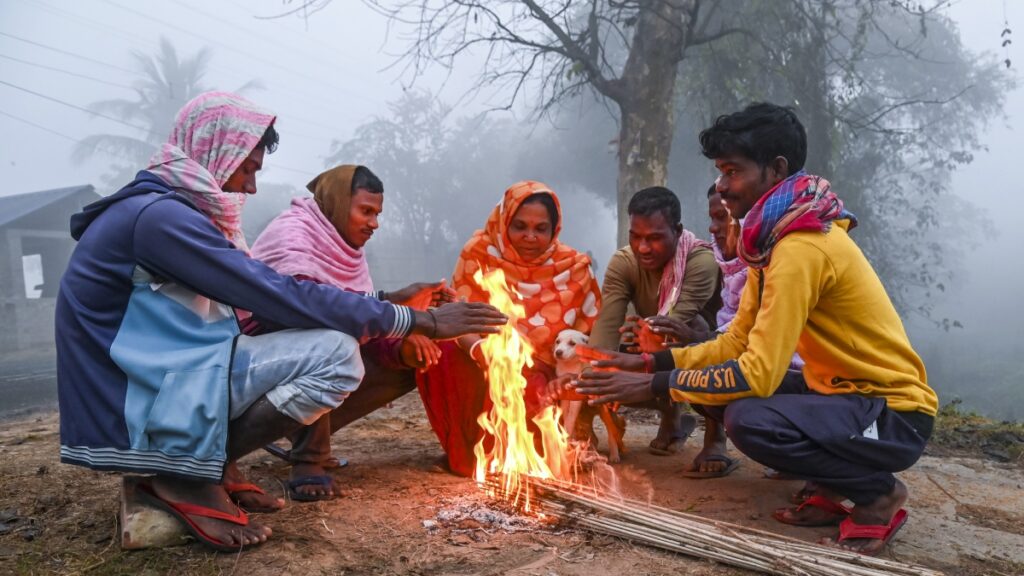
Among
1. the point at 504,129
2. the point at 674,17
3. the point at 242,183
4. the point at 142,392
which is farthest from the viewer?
the point at 504,129

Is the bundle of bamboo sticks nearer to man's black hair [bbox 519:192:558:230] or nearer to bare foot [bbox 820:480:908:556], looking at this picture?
bare foot [bbox 820:480:908:556]

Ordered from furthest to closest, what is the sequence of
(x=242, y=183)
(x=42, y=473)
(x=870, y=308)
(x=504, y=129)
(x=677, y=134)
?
(x=504, y=129) < (x=677, y=134) < (x=42, y=473) < (x=242, y=183) < (x=870, y=308)

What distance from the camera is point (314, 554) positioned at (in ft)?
8.61

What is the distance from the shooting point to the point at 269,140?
3346 mm

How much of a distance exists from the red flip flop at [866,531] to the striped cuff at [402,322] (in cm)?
208

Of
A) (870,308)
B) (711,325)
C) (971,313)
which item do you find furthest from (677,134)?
(971,313)

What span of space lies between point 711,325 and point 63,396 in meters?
3.74

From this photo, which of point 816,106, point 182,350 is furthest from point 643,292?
point 816,106

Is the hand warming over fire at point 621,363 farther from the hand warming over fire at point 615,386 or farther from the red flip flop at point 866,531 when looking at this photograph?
the red flip flop at point 866,531

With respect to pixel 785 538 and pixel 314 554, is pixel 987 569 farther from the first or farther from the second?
pixel 314 554

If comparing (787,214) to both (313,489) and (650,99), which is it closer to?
(313,489)

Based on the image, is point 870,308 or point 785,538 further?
point 870,308

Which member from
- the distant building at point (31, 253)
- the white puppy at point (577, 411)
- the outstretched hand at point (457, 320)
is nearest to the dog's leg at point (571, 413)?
the white puppy at point (577, 411)

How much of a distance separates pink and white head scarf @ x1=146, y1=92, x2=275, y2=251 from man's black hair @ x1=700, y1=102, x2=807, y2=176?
2202mm
